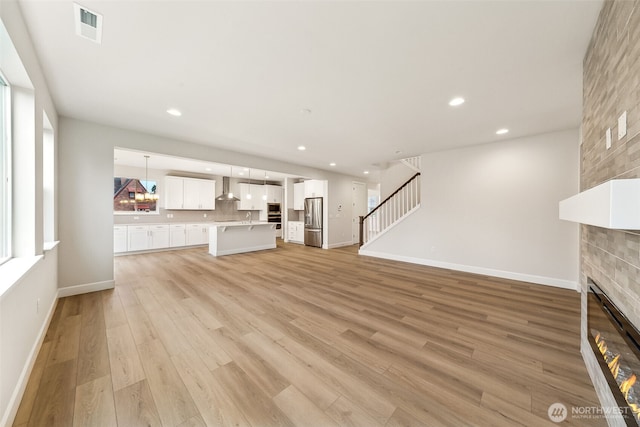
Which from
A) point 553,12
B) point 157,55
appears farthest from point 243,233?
point 553,12

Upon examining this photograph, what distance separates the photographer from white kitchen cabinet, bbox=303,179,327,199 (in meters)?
7.87

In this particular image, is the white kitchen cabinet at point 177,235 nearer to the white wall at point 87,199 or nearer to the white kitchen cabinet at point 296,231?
the white wall at point 87,199

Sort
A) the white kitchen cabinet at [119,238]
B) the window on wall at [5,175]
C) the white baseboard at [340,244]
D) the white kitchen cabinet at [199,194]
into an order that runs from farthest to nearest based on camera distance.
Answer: the white baseboard at [340,244] < the white kitchen cabinet at [199,194] < the white kitchen cabinet at [119,238] < the window on wall at [5,175]

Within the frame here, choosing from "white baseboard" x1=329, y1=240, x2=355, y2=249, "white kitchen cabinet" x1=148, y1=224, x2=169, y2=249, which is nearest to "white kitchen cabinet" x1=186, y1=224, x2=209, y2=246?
"white kitchen cabinet" x1=148, y1=224, x2=169, y2=249

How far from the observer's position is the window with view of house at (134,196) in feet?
21.9

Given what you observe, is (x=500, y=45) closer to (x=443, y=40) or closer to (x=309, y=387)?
(x=443, y=40)

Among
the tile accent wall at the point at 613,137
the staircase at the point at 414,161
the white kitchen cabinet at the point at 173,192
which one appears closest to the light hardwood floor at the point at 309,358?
the tile accent wall at the point at 613,137

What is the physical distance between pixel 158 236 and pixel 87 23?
21.0ft

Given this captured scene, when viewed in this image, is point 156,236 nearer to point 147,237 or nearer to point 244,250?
point 147,237

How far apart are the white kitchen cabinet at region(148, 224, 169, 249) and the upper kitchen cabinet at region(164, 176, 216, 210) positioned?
2.67 ft

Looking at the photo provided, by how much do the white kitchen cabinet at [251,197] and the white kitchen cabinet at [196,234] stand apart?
1.64 m

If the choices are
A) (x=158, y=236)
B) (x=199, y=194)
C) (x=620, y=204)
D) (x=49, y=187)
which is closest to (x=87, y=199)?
(x=49, y=187)

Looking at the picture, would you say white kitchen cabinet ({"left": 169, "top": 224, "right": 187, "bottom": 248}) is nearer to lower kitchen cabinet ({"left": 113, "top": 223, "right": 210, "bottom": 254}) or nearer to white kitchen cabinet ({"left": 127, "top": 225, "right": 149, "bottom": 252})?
lower kitchen cabinet ({"left": 113, "top": 223, "right": 210, "bottom": 254})

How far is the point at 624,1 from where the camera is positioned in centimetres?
124
